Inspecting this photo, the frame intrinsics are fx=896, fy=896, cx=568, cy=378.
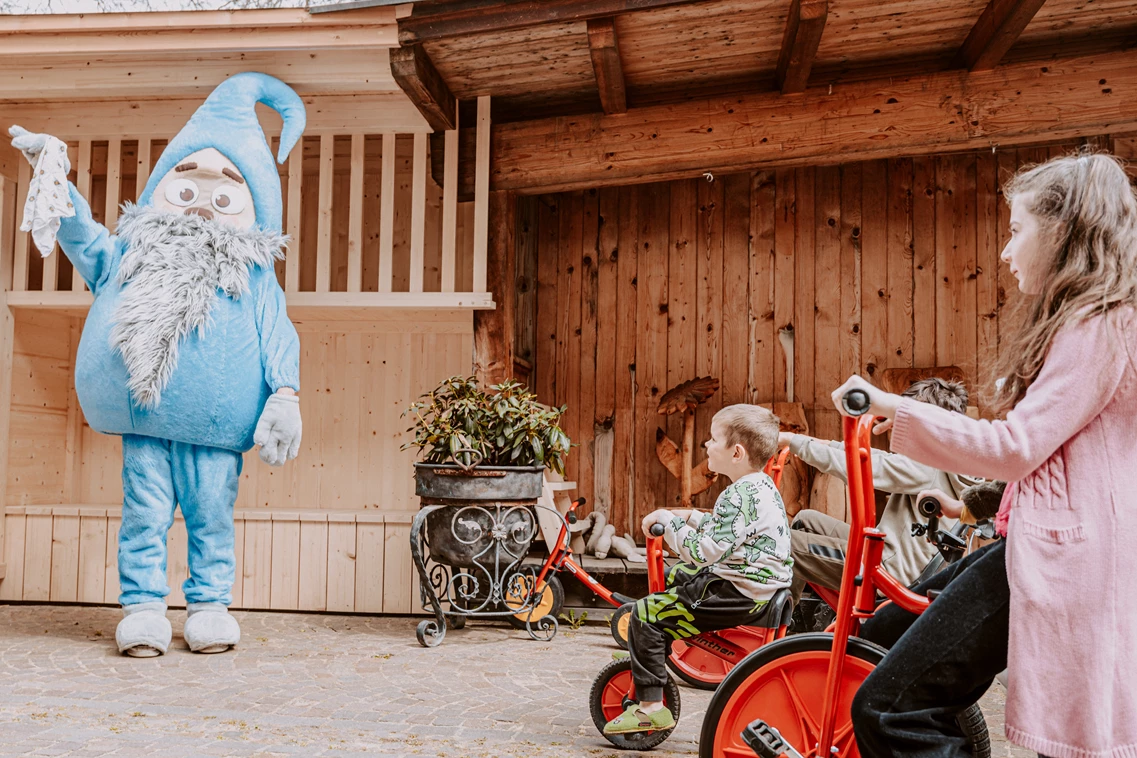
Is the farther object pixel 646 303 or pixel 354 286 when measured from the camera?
pixel 646 303

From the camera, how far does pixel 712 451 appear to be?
2.46 metres

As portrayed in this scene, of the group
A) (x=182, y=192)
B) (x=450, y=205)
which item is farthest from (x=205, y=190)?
(x=450, y=205)

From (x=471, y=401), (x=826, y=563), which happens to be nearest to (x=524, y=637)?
(x=471, y=401)

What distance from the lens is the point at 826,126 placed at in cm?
409

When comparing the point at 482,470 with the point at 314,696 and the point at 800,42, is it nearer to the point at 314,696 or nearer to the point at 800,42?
the point at 314,696

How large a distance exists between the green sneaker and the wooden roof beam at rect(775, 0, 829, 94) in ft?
8.52

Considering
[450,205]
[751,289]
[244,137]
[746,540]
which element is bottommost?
[746,540]

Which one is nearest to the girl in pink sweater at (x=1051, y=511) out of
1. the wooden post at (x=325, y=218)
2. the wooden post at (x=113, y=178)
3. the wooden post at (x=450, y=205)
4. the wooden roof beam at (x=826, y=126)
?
the wooden roof beam at (x=826, y=126)

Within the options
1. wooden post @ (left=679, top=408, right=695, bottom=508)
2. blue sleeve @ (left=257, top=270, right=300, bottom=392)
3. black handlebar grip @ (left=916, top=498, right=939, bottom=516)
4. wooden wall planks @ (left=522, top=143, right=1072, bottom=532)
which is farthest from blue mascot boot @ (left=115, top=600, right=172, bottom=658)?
black handlebar grip @ (left=916, top=498, right=939, bottom=516)

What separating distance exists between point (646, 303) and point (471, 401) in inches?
61.7

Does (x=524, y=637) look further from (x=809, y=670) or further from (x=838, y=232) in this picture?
(x=838, y=232)

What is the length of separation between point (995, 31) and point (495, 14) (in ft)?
6.58

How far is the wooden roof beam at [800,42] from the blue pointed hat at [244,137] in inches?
82.5

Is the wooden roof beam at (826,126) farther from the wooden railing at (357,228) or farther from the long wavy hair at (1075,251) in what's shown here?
the long wavy hair at (1075,251)
